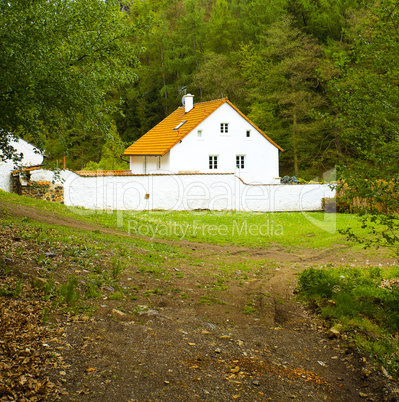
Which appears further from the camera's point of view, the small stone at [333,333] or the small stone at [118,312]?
the small stone at [333,333]

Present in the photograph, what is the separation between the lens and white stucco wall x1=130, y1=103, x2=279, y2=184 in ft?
97.7

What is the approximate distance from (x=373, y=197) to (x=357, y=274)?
3.32 metres

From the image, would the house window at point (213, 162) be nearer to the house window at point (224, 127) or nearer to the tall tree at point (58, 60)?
the house window at point (224, 127)

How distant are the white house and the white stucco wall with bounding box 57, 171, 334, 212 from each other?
255 inches

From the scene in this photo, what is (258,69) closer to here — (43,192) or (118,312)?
(43,192)

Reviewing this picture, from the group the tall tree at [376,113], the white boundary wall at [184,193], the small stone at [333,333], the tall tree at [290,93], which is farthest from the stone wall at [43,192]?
the tall tree at [290,93]

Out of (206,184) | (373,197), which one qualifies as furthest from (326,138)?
(373,197)

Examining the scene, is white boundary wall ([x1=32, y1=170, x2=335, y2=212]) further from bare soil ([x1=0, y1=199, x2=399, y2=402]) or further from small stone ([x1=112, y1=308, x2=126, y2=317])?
small stone ([x1=112, y1=308, x2=126, y2=317])

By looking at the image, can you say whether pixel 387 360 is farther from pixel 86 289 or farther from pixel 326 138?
pixel 326 138

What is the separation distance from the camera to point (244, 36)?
51812 millimetres

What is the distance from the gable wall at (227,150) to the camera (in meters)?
29.8

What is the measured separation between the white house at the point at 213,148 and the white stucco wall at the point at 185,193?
21.2 ft

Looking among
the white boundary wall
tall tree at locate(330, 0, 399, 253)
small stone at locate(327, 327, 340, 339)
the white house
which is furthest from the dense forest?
small stone at locate(327, 327, 340, 339)

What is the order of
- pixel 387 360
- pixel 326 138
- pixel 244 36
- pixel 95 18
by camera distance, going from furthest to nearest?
1. pixel 244 36
2. pixel 326 138
3. pixel 95 18
4. pixel 387 360
